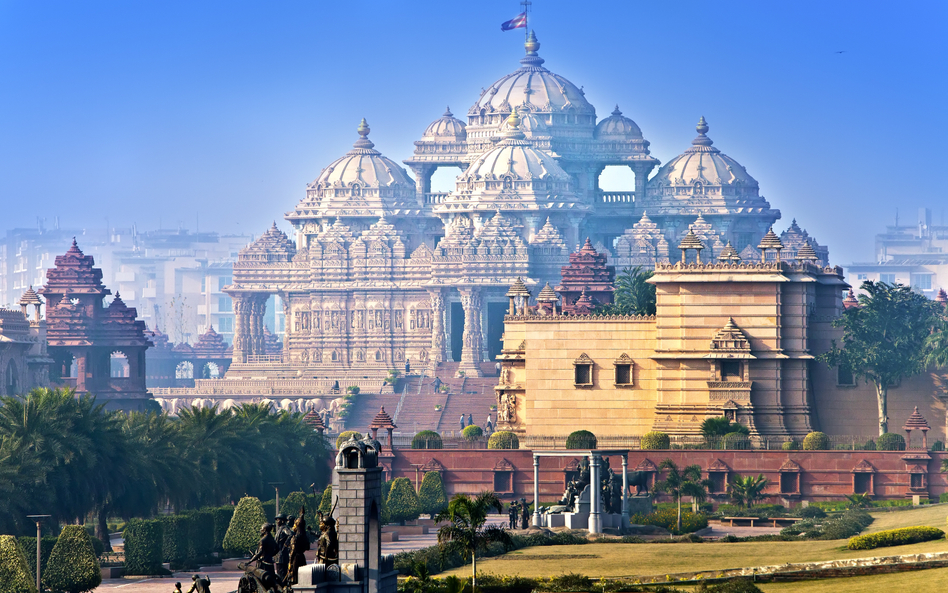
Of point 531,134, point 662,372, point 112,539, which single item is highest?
point 531,134

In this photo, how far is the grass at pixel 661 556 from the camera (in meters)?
58.4

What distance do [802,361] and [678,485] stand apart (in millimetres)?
12429

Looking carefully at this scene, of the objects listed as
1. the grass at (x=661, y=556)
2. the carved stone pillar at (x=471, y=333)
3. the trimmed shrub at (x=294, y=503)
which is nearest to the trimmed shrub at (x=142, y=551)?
the grass at (x=661, y=556)

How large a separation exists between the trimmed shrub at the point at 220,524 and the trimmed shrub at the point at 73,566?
405 inches

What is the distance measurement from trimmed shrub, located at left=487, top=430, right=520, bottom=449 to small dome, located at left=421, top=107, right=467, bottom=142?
10069 cm

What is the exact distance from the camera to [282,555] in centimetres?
4791

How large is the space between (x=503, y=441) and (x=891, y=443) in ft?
50.8

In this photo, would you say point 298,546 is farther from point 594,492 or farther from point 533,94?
point 533,94

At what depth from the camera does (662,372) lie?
93.1 meters

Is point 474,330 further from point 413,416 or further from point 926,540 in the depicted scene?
point 926,540

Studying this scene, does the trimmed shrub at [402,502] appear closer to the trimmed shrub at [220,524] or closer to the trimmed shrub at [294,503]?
the trimmed shrub at [294,503]

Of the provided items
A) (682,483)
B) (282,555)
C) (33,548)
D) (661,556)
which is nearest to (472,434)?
(682,483)

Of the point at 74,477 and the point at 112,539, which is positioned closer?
the point at 74,477

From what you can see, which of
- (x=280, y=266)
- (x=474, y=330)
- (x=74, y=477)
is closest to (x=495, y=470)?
(x=74, y=477)
